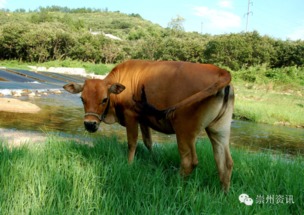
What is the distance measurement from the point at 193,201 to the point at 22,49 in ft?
189

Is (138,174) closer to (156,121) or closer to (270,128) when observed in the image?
(156,121)

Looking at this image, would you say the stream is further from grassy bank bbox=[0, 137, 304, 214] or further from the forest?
the forest

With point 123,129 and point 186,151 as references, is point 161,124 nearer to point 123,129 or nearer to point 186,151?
point 186,151

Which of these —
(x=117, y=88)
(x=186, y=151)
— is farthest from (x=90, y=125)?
(x=186, y=151)

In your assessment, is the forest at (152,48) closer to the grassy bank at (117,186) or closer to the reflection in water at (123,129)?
the reflection in water at (123,129)

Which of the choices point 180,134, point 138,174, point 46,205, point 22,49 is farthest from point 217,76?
point 22,49

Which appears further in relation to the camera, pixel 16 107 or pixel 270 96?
pixel 270 96

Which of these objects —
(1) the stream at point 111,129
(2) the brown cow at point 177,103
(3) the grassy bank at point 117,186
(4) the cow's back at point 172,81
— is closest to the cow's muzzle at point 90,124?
(2) the brown cow at point 177,103

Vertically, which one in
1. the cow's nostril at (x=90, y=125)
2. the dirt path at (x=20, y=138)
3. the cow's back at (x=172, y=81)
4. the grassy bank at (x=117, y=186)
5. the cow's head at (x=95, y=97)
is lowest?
the dirt path at (x=20, y=138)

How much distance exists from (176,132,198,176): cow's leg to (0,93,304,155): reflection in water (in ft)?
20.1

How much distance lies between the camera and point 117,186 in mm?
4238

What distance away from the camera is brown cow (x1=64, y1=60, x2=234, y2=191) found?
4559 mm

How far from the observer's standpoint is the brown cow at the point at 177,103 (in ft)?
15.0

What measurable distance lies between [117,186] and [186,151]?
1138 mm
